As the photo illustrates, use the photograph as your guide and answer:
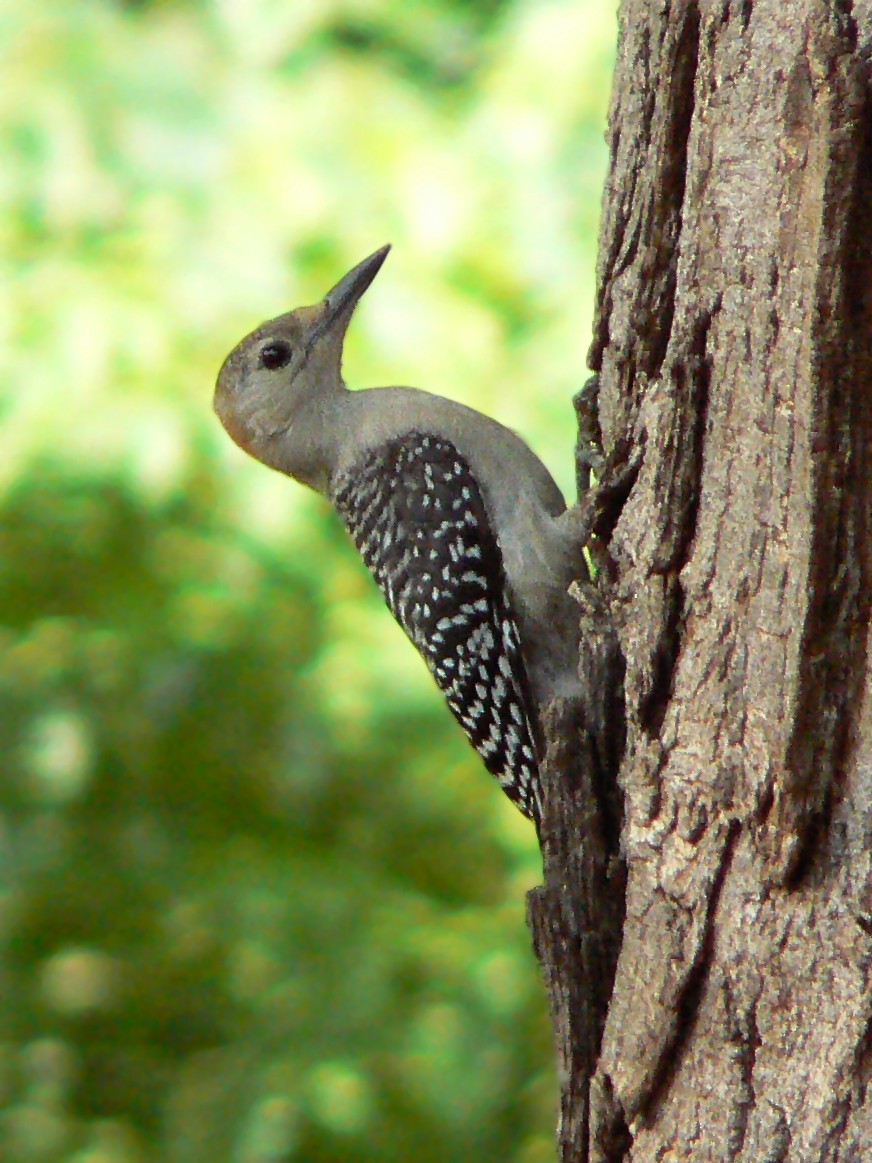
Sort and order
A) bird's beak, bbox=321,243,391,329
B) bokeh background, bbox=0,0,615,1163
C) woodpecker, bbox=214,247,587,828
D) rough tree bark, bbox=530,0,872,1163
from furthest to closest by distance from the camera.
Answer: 1. bokeh background, bbox=0,0,615,1163
2. bird's beak, bbox=321,243,391,329
3. woodpecker, bbox=214,247,587,828
4. rough tree bark, bbox=530,0,872,1163

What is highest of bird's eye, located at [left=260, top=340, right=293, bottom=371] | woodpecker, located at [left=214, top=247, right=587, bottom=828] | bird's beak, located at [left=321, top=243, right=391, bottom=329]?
bird's beak, located at [left=321, top=243, right=391, bottom=329]

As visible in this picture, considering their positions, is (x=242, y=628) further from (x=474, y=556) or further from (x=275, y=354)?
(x=474, y=556)

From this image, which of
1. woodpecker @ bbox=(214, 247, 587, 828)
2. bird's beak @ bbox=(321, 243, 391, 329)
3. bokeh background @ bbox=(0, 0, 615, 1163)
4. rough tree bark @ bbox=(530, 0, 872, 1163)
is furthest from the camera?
bokeh background @ bbox=(0, 0, 615, 1163)

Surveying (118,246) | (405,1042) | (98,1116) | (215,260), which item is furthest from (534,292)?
(98,1116)

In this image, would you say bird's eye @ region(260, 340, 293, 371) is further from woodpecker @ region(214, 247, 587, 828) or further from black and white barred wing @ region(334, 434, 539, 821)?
black and white barred wing @ region(334, 434, 539, 821)

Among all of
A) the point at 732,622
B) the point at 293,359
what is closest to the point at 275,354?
the point at 293,359

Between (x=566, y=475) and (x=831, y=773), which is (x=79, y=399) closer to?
(x=566, y=475)

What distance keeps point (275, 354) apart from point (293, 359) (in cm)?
6

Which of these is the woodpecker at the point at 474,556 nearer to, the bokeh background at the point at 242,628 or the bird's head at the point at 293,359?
the bird's head at the point at 293,359

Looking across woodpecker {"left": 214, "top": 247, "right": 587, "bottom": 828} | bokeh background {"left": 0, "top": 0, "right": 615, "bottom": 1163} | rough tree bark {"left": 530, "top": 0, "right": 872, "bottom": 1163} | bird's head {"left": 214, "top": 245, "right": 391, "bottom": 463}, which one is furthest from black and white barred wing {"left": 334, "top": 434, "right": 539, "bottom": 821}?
bokeh background {"left": 0, "top": 0, "right": 615, "bottom": 1163}

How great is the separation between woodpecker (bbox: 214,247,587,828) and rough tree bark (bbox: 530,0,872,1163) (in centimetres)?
87

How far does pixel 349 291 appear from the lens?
4.86m

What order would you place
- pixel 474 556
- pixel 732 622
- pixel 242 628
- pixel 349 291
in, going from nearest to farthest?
pixel 732 622, pixel 474 556, pixel 349 291, pixel 242 628

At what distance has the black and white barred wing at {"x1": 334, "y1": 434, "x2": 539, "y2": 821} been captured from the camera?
3998 millimetres
